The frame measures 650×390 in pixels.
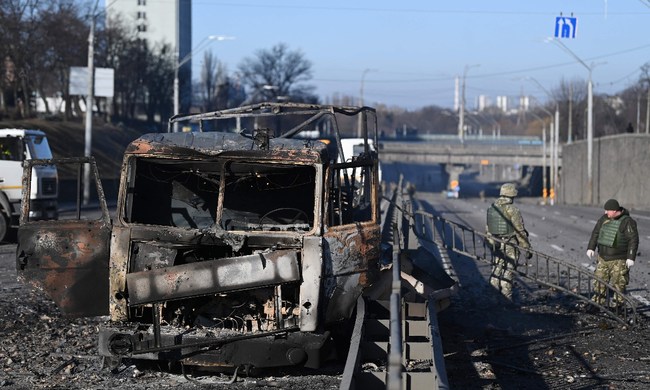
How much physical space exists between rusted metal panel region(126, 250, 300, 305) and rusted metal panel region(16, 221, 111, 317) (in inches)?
32.2

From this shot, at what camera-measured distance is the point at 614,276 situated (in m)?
14.9

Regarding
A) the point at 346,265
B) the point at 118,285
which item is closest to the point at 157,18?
the point at 118,285

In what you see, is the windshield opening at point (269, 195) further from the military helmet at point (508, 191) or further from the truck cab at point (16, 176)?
the truck cab at point (16, 176)

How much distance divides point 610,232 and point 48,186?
52.7 feet

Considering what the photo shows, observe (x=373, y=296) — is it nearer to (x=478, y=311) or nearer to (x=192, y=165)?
(x=192, y=165)

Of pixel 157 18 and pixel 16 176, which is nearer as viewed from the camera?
pixel 16 176

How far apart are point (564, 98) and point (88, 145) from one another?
8298 centimetres

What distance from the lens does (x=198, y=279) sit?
31.3 feet

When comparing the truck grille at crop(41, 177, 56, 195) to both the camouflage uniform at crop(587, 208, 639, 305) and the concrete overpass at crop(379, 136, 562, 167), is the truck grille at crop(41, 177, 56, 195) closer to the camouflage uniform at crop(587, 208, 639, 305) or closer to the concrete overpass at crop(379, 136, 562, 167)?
the camouflage uniform at crop(587, 208, 639, 305)

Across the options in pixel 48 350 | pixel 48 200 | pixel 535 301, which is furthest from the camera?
pixel 48 200

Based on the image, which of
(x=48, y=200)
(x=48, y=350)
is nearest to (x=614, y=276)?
(x=48, y=350)

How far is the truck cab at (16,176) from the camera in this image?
2498 centimetres

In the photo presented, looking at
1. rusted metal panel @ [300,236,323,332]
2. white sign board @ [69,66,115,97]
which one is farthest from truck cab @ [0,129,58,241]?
white sign board @ [69,66,115,97]

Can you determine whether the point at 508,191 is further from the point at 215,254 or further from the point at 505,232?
the point at 215,254
